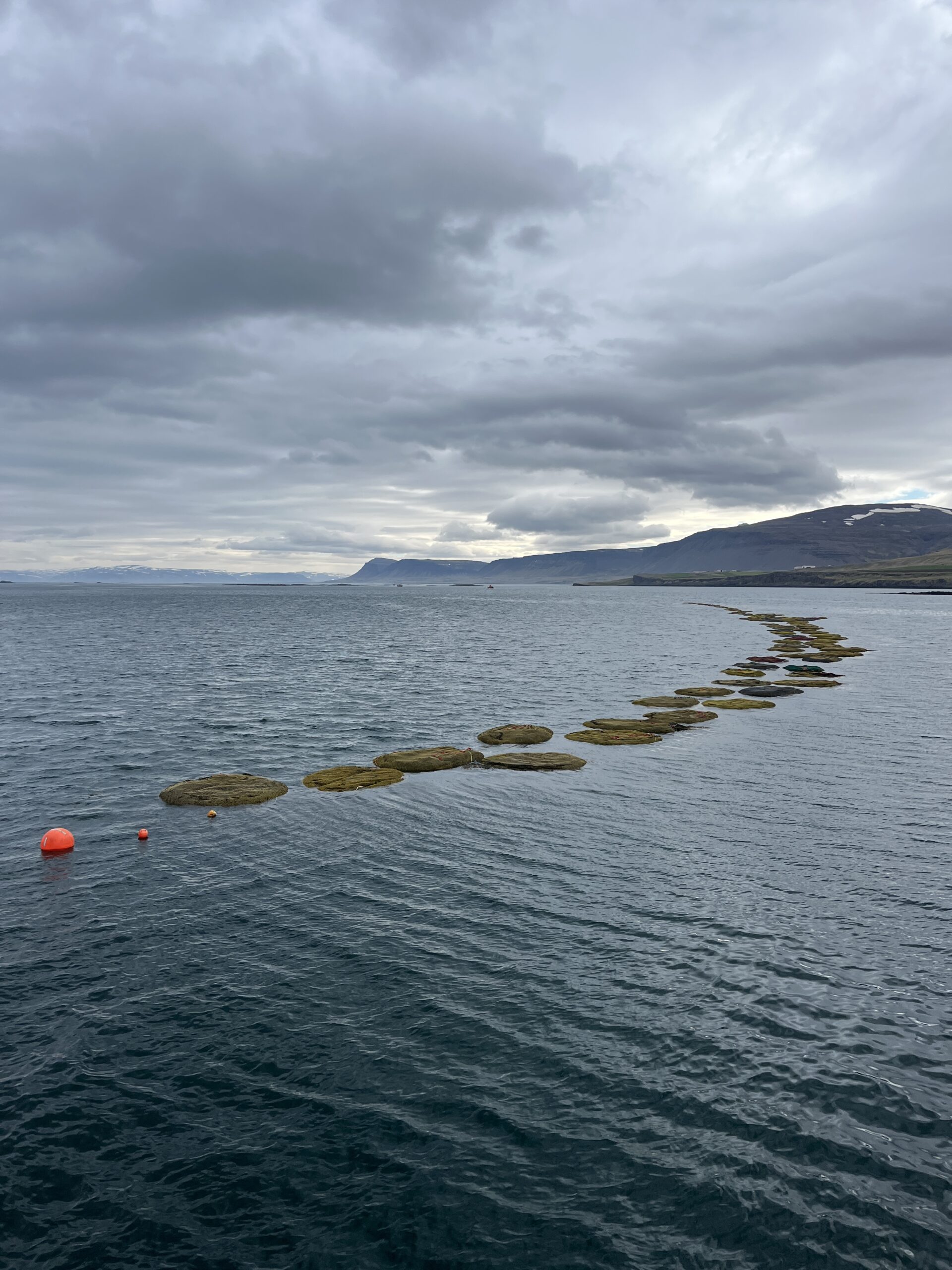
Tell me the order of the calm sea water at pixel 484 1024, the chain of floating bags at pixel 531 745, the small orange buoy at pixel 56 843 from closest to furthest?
1. the calm sea water at pixel 484 1024
2. the small orange buoy at pixel 56 843
3. the chain of floating bags at pixel 531 745

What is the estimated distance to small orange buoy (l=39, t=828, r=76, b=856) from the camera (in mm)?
27672

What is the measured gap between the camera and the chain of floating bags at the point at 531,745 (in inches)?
1364

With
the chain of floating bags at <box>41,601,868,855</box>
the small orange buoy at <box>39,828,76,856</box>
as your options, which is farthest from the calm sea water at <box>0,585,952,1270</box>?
the chain of floating bags at <box>41,601,868,855</box>

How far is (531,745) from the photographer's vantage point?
46500 mm

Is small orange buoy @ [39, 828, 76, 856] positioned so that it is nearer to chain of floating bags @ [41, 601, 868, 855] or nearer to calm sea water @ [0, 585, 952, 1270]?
chain of floating bags @ [41, 601, 868, 855]

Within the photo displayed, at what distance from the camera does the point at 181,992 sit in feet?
59.7

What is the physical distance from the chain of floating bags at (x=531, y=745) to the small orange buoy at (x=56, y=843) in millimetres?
24

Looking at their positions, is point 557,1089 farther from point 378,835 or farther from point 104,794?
point 104,794

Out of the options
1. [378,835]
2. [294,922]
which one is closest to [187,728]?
[378,835]

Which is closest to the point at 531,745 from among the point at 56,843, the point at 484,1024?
the point at 56,843

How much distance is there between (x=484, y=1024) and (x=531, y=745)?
2996 centimetres

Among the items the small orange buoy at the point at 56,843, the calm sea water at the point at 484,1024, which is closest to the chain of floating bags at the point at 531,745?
the small orange buoy at the point at 56,843

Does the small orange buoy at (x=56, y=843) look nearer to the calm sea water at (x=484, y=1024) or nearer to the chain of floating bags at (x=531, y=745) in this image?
the chain of floating bags at (x=531, y=745)

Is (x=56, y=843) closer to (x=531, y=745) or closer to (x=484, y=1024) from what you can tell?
(x=484, y=1024)
